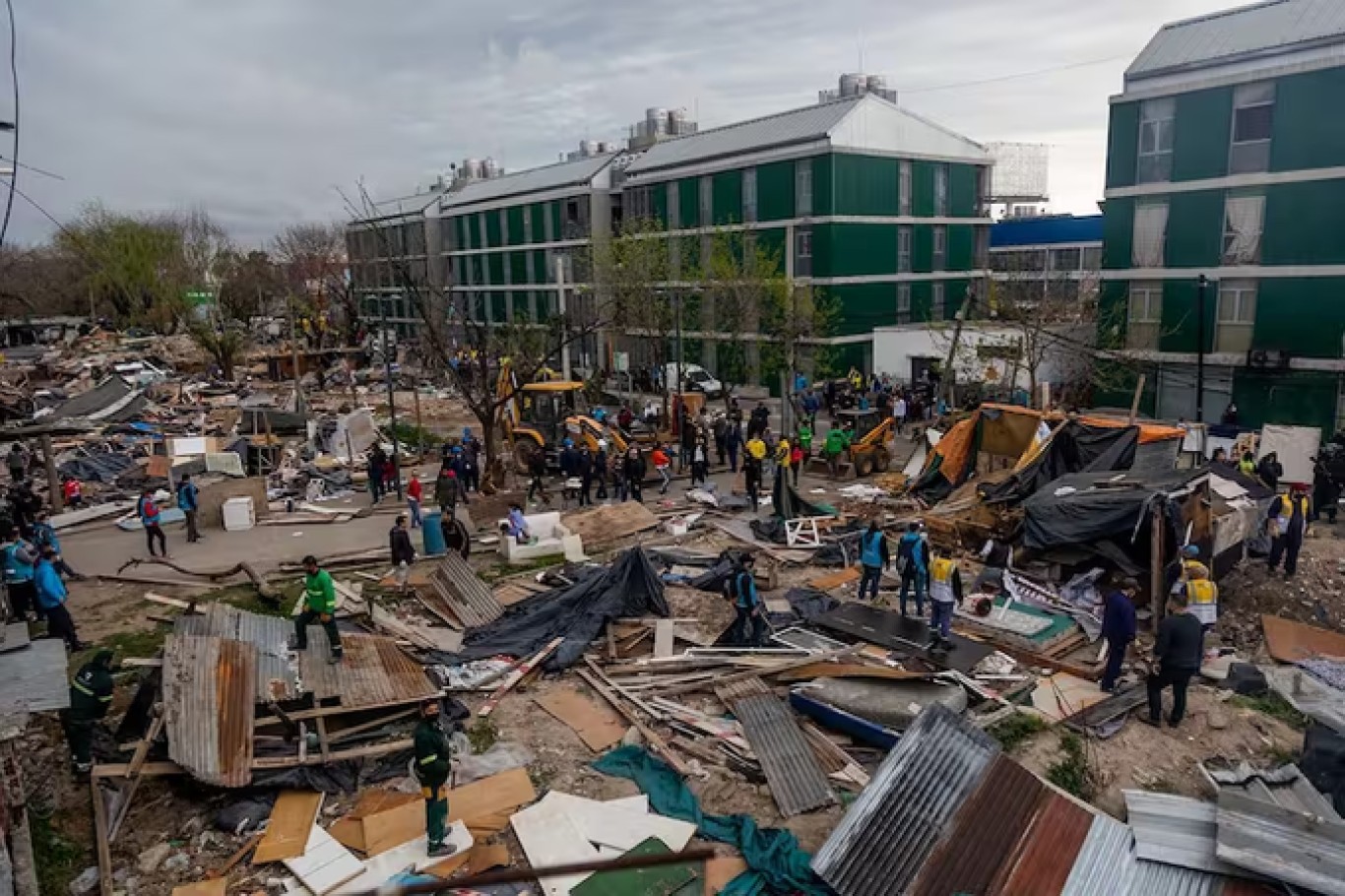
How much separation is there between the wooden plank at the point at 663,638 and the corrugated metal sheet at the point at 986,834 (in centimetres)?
525

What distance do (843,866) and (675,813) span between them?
1.84 m

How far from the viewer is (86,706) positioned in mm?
9016

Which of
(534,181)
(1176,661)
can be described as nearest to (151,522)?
(1176,661)

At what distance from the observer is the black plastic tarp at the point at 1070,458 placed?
658 inches

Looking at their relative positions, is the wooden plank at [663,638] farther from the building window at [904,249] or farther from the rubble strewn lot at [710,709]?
the building window at [904,249]

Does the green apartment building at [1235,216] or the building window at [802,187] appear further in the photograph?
the building window at [802,187]

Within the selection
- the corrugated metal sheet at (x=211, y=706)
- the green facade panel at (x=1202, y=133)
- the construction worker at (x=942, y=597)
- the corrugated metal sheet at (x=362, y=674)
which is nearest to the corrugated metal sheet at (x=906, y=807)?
the construction worker at (x=942, y=597)

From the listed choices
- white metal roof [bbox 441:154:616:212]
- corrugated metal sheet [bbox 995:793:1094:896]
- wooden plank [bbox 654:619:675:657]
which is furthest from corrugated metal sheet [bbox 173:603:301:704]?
white metal roof [bbox 441:154:616:212]

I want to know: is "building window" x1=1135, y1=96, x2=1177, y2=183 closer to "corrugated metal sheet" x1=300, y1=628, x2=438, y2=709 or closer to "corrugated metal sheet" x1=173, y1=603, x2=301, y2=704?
"corrugated metal sheet" x1=300, y1=628, x2=438, y2=709

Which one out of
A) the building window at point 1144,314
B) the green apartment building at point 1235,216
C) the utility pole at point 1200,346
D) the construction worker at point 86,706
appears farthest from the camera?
the building window at point 1144,314

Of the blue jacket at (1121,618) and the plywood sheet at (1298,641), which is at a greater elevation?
the blue jacket at (1121,618)

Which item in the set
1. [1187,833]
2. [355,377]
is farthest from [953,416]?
[355,377]

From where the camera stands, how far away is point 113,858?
8172 millimetres

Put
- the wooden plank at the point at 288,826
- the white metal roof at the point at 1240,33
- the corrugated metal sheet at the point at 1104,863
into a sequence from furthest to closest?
1. the white metal roof at the point at 1240,33
2. the wooden plank at the point at 288,826
3. the corrugated metal sheet at the point at 1104,863
